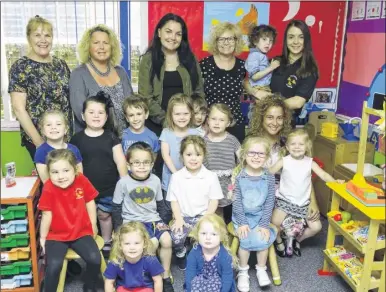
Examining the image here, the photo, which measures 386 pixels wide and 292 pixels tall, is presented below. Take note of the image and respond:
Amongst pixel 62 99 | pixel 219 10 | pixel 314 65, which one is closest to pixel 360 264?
pixel 314 65

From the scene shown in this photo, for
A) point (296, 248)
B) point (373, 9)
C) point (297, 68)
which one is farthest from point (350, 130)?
point (296, 248)

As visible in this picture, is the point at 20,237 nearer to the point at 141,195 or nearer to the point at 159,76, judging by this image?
the point at 141,195

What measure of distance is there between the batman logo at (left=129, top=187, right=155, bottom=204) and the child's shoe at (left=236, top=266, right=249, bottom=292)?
600 millimetres

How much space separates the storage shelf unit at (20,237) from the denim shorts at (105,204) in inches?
13.7

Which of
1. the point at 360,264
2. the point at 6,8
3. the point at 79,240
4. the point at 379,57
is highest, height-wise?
the point at 6,8

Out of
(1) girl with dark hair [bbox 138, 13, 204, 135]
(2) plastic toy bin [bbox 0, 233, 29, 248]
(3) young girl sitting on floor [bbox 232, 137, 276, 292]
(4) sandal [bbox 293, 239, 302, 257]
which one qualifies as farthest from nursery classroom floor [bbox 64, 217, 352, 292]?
(1) girl with dark hair [bbox 138, 13, 204, 135]

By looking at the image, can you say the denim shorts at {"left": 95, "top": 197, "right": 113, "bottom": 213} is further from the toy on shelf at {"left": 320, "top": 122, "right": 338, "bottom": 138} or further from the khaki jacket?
the toy on shelf at {"left": 320, "top": 122, "right": 338, "bottom": 138}

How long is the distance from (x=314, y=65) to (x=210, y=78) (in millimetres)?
626

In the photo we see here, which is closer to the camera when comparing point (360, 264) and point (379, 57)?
point (360, 264)

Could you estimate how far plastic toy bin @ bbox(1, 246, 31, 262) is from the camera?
81.7 inches

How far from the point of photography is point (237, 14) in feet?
10.6

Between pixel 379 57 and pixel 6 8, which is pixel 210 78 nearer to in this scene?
pixel 379 57

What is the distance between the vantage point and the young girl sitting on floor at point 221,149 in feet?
7.90

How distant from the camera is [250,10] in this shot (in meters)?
3.25
